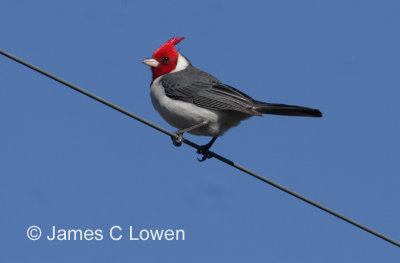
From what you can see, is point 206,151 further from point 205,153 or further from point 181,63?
point 181,63

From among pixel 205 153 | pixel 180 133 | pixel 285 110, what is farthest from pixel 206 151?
pixel 285 110

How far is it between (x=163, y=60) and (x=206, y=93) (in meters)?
1.26

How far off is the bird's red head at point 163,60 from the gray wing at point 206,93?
458 millimetres

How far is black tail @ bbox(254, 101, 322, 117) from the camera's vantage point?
6.68 meters

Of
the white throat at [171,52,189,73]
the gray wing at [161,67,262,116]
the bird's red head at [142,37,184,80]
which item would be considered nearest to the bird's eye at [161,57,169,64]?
the bird's red head at [142,37,184,80]

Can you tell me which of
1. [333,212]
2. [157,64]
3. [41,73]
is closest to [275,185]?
[333,212]

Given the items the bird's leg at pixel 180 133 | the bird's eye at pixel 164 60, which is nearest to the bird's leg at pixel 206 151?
the bird's leg at pixel 180 133

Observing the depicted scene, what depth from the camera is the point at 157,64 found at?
8375 mm

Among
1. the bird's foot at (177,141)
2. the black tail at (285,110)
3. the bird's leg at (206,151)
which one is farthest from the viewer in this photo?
the bird's leg at (206,151)

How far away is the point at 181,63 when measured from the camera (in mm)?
8516

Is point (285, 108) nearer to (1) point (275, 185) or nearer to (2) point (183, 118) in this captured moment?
(2) point (183, 118)

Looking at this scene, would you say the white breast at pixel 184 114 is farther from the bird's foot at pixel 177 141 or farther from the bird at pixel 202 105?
the bird's foot at pixel 177 141

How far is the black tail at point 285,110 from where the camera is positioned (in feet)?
21.9

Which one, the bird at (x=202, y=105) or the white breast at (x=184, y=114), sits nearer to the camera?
the bird at (x=202, y=105)
